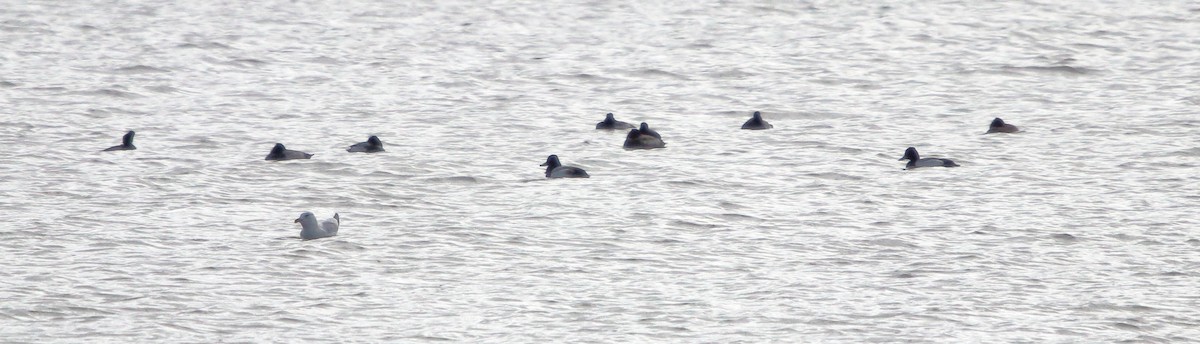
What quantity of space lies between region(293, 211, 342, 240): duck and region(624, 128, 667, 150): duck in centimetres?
775

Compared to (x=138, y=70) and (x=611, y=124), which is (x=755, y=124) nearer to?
(x=611, y=124)

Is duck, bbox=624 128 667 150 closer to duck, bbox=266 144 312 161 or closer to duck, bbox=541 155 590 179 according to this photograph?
duck, bbox=541 155 590 179

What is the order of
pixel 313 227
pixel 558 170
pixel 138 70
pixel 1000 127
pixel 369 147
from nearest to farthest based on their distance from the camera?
pixel 313 227 < pixel 558 170 < pixel 369 147 < pixel 1000 127 < pixel 138 70

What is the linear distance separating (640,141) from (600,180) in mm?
2718

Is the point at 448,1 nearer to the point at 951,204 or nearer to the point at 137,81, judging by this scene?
the point at 137,81

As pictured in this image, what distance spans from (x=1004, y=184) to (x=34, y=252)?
12.1 meters

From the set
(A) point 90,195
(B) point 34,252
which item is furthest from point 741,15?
(B) point 34,252

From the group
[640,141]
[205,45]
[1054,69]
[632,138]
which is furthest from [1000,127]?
[205,45]

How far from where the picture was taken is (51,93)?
33.7m

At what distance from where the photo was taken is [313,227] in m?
20.1

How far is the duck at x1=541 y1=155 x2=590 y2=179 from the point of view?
2470 centimetres

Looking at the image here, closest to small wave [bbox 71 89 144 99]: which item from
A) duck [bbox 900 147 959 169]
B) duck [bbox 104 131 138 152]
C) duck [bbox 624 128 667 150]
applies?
duck [bbox 104 131 138 152]

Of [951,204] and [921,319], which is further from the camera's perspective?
[951,204]

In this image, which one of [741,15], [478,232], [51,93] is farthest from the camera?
[741,15]
